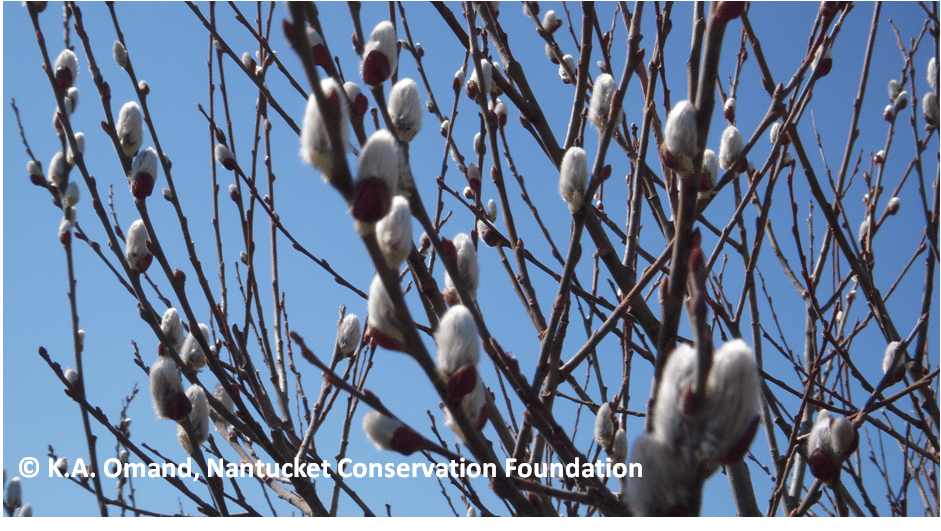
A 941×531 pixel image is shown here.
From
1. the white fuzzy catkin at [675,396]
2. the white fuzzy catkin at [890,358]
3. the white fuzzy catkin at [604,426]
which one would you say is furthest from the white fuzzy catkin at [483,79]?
the white fuzzy catkin at [890,358]

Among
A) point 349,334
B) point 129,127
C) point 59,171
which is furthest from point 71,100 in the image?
point 349,334

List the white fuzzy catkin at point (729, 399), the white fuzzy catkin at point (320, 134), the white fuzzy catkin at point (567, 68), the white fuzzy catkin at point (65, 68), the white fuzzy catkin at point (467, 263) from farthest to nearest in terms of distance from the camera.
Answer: the white fuzzy catkin at point (567, 68)
the white fuzzy catkin at point (65, 68)
the white fuzzy catkin at point (467, 263)
the white fuzzy catkin at point (320, 134)
the white fuzzy catkin at point (729, 399)

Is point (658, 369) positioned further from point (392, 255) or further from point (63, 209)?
point (63, 209)

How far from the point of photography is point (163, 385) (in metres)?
1.15

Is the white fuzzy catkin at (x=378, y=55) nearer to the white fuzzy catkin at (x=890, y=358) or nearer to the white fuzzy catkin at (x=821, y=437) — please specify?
the white fuzzy catkin at (x=821, y=437)

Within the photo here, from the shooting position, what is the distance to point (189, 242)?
1.57 metres

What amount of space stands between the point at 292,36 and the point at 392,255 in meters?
0.26

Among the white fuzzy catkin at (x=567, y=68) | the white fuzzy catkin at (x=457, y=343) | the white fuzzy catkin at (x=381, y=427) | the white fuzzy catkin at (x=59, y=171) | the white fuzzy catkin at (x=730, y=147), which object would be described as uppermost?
the white fuzzy catkin at (x=567, y=68)

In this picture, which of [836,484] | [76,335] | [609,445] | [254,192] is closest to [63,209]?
[76,335]

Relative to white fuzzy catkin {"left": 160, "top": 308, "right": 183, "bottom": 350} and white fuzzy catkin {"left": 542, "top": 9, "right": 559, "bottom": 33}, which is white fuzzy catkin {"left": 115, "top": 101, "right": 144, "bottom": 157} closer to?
white fuzzy catkin {"left": 160, "top": 308, "right": 183, "bottom": 350}

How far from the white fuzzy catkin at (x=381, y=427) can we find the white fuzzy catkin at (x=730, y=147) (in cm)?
115

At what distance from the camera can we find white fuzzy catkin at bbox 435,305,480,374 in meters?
0.72

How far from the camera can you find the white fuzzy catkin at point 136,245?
5.01 ft

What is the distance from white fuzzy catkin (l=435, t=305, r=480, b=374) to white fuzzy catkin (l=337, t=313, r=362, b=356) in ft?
3.79
